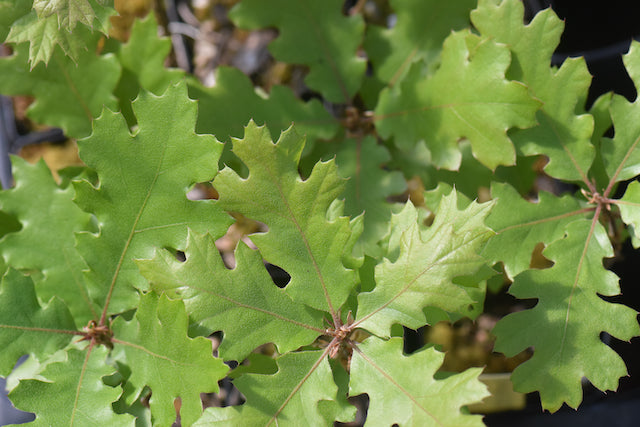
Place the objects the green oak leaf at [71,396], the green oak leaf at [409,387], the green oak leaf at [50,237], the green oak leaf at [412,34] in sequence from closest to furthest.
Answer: the green oak leaf at [409,387] < the green oak leaf at [71,396] < the green oak leaf at [50,237] < the green oak leaf at [412,34]

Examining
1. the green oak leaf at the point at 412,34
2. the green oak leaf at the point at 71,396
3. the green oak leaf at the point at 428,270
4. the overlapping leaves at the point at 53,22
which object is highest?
the overlapping leaves at the point at 53,22

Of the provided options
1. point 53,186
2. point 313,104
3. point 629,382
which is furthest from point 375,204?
point 629,382

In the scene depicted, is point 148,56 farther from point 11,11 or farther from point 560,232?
point 560,232

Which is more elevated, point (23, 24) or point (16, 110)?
point (23, 24)

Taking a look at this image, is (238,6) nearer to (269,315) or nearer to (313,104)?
(313,104)

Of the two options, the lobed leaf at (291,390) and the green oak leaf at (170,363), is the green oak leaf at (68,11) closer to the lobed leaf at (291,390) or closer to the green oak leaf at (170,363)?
the green oak leaf at (170,363)

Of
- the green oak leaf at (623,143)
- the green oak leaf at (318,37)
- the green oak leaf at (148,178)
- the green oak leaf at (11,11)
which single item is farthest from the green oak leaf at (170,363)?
the green oak leaf at (623,143)

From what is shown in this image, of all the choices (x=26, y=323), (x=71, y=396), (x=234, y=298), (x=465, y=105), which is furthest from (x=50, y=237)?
(x=465, y=105)

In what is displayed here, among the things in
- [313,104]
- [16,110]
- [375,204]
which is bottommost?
[16,110]
